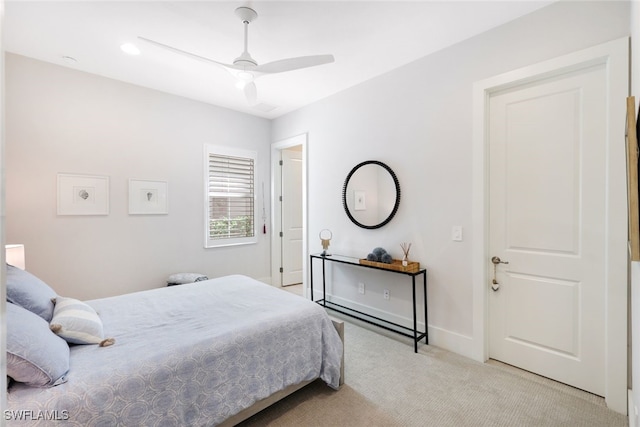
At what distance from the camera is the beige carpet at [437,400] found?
1.81m

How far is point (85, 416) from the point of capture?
46.8 inches

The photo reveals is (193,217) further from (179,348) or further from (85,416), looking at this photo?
(85,416)

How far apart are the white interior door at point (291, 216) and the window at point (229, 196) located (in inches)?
21.4

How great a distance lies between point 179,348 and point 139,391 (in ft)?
0.79

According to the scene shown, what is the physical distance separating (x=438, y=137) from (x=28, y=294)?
3.20 metres

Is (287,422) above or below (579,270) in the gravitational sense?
below

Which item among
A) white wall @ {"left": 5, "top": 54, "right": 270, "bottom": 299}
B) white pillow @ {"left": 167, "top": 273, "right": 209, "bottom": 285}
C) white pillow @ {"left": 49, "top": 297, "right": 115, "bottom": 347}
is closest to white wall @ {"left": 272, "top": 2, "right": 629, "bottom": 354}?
white pillow @ {"left": 167, "top": 273, "right": 209, "bottom": 285}

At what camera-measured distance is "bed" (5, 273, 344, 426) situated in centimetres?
122

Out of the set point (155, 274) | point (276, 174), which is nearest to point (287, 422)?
point (155, 274)

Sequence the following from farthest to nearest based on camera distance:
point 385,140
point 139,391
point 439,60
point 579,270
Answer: point 385,140
point 439,60
point 579,270
point 139,391

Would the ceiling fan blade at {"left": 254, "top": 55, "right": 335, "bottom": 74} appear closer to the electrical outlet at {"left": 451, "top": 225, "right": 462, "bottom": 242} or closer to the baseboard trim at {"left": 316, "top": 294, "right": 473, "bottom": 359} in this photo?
the electrical outlet at {"left": 451, "top": 225, "right": 462, "bottom": 242}

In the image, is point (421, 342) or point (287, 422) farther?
point (421, 342)

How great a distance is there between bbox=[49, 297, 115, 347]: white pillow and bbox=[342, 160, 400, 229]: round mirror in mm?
2565

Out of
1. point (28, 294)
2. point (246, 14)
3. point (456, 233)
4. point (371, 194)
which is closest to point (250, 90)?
point (246, 14)
